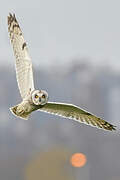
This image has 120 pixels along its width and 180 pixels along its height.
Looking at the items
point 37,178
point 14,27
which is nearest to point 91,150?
point 37,178

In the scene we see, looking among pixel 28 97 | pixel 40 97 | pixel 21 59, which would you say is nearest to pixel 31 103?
pixel 28 97

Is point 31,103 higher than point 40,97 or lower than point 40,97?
lower

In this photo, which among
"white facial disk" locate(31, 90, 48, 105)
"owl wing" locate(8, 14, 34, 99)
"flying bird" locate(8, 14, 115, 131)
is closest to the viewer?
"white facial disk" locate(31, 90, 48, 105)

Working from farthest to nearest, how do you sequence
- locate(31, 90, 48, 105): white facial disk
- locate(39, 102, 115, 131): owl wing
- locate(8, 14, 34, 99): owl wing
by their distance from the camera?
locate(39, 102, 115, 131): owl wing, locate(8, 14, 34, 99): owl wing, locate(31, 90, 48, 105): white facial disk

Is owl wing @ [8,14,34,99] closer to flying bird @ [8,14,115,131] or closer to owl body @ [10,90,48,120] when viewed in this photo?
flying bird @ [8,14,115,131]

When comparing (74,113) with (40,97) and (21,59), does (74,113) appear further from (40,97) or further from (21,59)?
(40,97)

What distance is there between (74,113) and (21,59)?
4.03 ft

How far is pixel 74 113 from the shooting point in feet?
47.2

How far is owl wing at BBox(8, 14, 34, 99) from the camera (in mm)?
13820

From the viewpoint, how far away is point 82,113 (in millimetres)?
14477

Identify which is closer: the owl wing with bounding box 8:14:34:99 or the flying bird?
the flying bird

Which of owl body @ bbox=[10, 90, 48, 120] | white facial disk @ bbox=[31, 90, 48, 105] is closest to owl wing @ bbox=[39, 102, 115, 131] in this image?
owl body @ bbox=[10, 90, 48, 120]

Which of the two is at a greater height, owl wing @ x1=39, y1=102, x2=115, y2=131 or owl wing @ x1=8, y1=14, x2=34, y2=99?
owl wing @ x1=8, y1=14, x2=34, y2=99

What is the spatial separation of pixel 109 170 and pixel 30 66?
89.0ft
